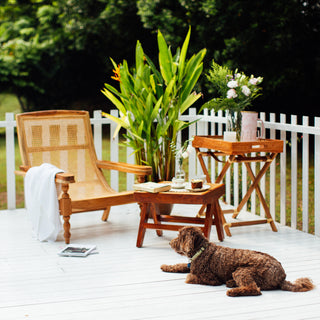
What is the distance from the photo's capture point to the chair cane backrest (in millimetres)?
5281

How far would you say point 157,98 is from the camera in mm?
5391

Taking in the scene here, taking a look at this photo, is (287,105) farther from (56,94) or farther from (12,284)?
(12,284)

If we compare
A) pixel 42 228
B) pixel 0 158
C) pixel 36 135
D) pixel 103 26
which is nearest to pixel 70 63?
pixel 103 26

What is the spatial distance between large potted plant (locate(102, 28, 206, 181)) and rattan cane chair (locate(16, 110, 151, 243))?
0.37m

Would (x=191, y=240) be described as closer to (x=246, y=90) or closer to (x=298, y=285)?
(x=298, y=285)

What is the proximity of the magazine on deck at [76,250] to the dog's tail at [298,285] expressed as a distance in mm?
1521

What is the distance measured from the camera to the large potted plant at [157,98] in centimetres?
518

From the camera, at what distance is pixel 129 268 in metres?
3.91

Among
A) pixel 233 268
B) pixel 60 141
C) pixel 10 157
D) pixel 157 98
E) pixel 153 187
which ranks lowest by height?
pixel 233 268

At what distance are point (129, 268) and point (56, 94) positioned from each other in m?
10.4

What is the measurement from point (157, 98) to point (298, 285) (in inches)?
99.7

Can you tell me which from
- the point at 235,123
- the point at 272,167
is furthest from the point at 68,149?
the point at 272,167

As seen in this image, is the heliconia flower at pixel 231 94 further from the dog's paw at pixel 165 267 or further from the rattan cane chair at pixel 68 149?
the dog's paw at pixel 165 267

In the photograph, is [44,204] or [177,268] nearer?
[177,268]
